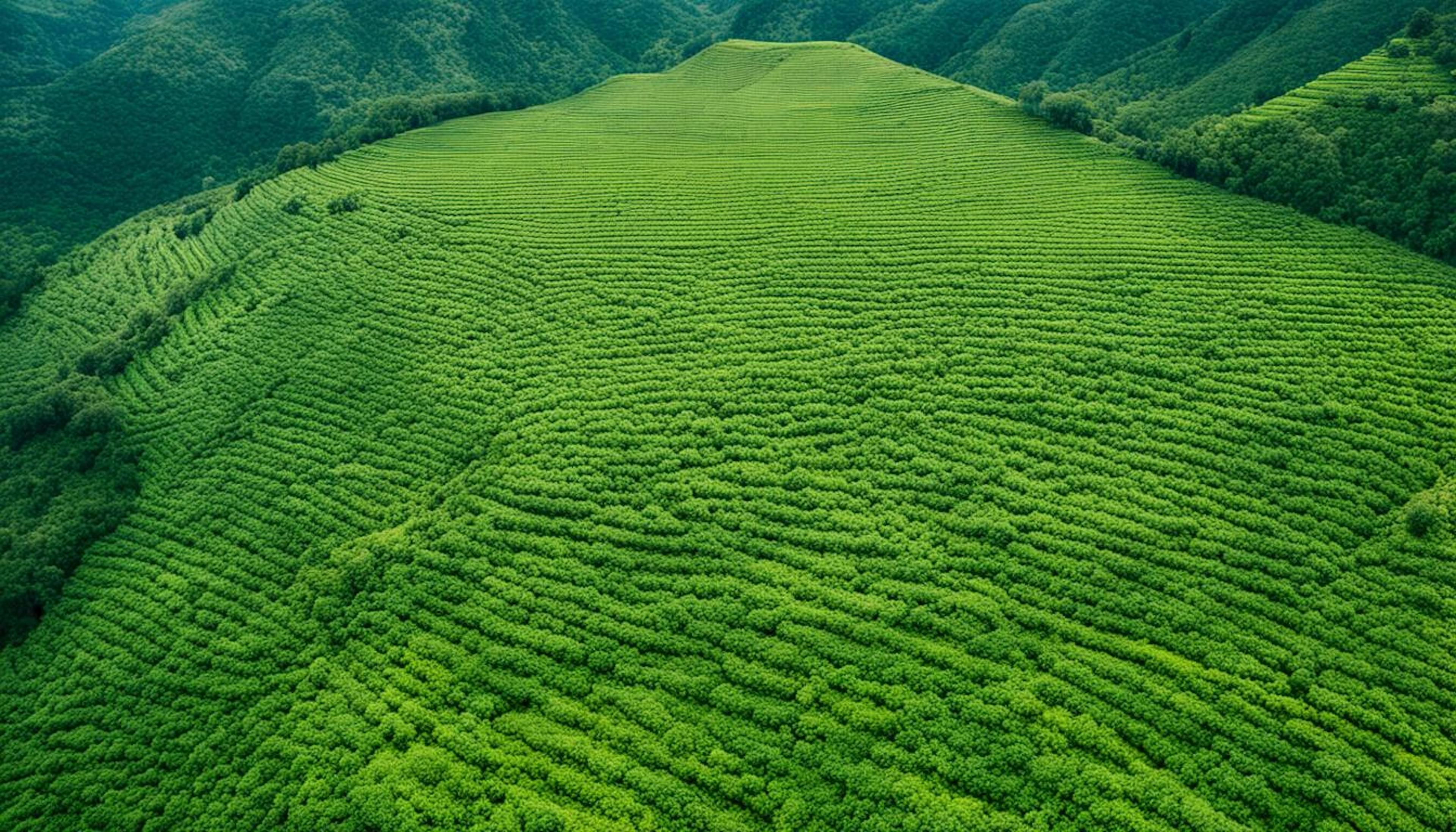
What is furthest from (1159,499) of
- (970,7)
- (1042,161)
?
(970,7)

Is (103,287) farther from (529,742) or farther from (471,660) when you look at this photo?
(529,742)

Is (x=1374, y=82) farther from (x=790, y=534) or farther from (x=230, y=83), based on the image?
(x=230, y=83)

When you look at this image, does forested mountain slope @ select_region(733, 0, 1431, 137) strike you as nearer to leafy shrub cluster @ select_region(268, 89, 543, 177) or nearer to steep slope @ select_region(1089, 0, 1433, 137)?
steep slope @ select_region(1089, 0, 1433, 137)

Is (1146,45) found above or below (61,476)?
above

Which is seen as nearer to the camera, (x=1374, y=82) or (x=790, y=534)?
(x=790, y=534)

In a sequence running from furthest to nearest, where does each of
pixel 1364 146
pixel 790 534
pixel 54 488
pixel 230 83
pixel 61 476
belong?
pixel 230 83
pixel 1364 146
pixel 61 476
pixel 54 488
pixel 790 534

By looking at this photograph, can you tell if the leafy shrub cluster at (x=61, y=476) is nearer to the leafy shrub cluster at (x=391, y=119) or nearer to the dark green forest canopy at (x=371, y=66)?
the dark green forest canopy at (x=371, y=66)

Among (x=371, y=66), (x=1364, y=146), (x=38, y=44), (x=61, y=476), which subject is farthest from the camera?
(x=38, y=44)

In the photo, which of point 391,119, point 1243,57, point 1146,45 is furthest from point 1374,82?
point 391,119

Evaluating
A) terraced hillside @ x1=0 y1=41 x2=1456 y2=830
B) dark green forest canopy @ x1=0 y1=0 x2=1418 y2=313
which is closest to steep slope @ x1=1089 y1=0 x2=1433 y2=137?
dark green forest canopy @ x1=0 y1=0 x2=1418 y2=313
